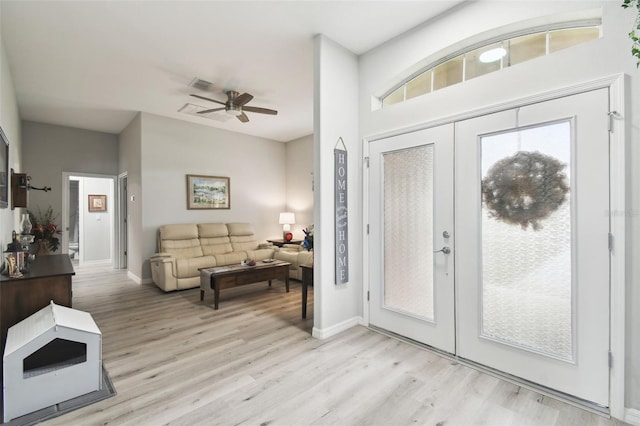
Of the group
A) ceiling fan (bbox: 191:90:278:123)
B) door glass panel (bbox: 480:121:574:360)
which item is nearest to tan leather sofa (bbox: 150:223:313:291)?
ceiling fan (bbox: 191:90:278:123)

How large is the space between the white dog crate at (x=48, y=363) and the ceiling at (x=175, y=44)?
2.57m

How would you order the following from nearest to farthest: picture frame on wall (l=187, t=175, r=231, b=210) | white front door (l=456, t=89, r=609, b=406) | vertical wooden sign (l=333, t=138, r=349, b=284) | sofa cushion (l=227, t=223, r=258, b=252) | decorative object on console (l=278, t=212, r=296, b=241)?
white front door (l=456, t=89, r=609, b=406) < vertical wooden sign (l=333, t=138, r=349, b=284) < picture frame on wall (l=187, t=175, r=231, b=210) < sofa cushion (l=227, t=223, r=258, b=252) < decorative object on console (l=278, t=212, r=296, b=241)

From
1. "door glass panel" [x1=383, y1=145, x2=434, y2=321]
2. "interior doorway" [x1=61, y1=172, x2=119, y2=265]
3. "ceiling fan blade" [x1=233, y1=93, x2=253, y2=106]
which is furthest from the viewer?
"interior doorway" [x1=61, y1=172, x2=119, y2=265]

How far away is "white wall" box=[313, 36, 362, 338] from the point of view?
297cm

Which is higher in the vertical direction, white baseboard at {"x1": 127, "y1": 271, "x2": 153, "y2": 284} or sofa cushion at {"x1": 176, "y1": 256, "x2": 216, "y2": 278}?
sofa cushion at {"x1": 176, "y1": 256, "x2": 216, "y2": 278}

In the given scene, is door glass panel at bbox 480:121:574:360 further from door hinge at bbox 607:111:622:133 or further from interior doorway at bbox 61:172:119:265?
interior doorway at bbox 61:172:119:265

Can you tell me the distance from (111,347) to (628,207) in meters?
4.16

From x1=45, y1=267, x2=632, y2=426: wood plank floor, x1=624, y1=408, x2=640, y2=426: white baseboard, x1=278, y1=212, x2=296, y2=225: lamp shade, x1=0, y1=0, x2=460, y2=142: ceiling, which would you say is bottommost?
x1=45, y1=267, x2=632, y2=426: wood plank floor

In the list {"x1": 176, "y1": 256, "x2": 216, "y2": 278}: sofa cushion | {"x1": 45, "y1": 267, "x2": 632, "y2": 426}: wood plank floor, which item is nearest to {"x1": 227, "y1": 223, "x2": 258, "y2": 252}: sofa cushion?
{"x1": 176, "y1": 256, "x2": 216, "y2": 278}: sofa cushion

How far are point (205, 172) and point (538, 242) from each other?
5513mm

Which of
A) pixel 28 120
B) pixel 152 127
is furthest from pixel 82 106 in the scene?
pixel 28 120

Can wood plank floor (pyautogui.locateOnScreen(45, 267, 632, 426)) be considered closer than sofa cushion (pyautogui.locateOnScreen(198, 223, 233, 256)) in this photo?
Yes

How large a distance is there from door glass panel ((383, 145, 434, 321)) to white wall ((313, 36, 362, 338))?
0.36 metres

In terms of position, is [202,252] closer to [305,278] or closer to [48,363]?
[305,278]
